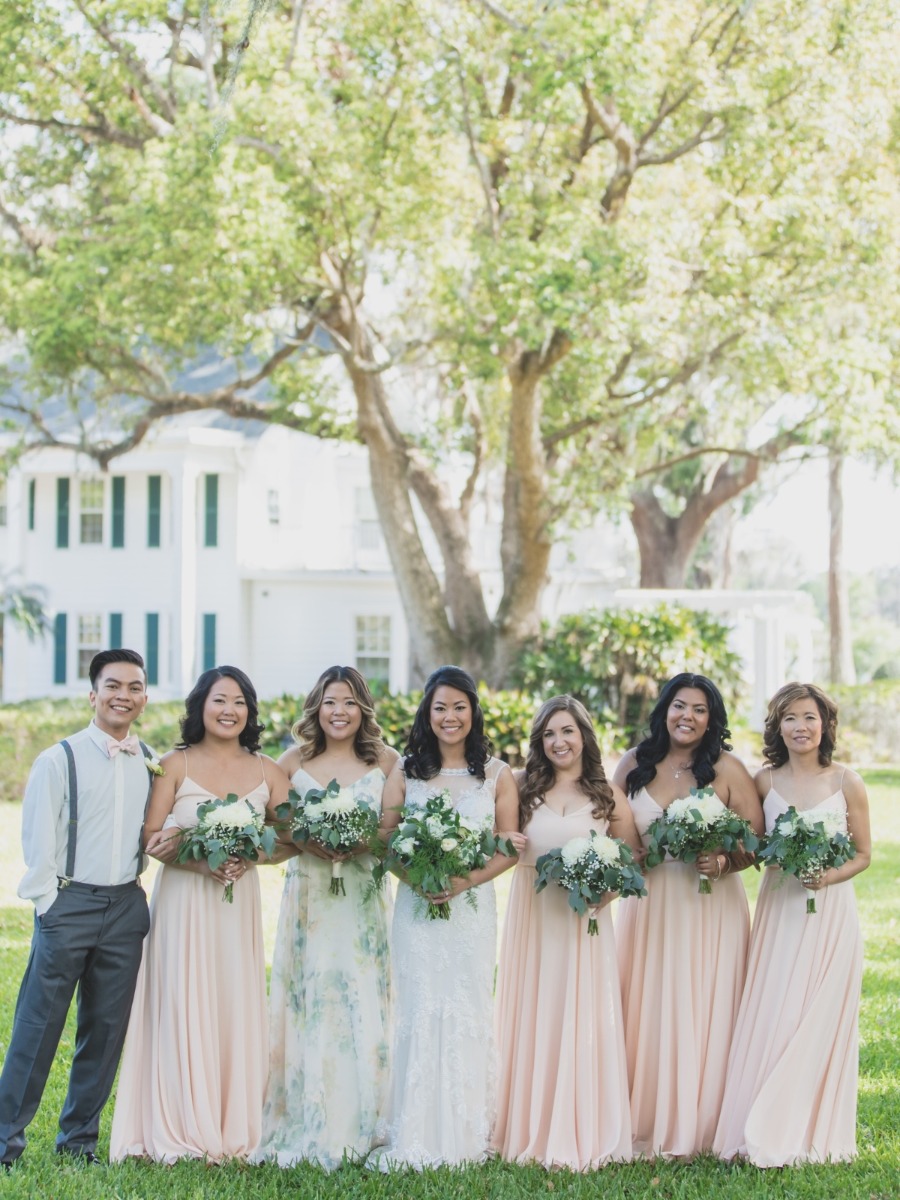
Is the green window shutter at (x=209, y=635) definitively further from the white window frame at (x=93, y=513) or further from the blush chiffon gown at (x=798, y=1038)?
the blush chiffon gown at (x=798, y=1038)

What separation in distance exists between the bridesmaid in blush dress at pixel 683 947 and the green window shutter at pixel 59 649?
22.9m

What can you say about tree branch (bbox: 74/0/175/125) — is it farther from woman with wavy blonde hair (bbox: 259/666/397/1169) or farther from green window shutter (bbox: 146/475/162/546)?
woman with wavy blonde hair (bbox: 259/666/397/1169)

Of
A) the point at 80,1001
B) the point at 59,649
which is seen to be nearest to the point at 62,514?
the point at 59,649

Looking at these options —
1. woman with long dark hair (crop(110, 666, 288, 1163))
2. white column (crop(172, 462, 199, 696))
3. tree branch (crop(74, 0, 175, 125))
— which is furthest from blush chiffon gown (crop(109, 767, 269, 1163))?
white column (crop(172, 462, 199, 696))

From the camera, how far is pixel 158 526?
1105 inches

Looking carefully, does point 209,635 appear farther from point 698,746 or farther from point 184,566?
point 698,746

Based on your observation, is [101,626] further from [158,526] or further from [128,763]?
[128,763]

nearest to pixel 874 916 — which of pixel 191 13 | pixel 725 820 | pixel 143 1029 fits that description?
pixel 725 820

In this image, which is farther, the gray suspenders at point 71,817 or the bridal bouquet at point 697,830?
the bridal bouquet at point 697,830

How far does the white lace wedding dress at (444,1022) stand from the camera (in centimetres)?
623

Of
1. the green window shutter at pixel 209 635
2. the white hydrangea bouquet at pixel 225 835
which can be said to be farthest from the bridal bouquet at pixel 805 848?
the green window shutter at pixel 209 635

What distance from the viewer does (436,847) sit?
6160mm

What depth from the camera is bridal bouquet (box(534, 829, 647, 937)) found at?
6.15 m

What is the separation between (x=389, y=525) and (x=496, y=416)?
2551mm
